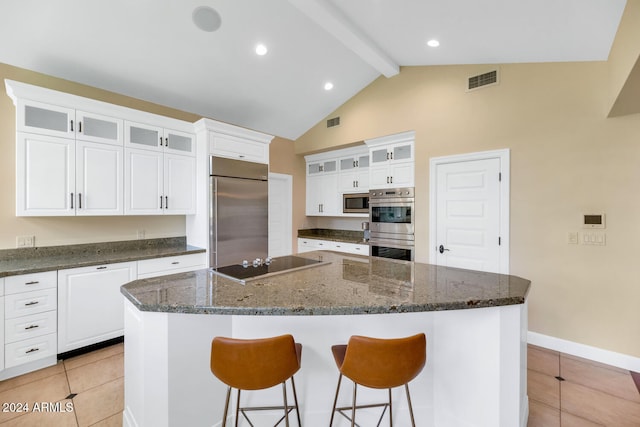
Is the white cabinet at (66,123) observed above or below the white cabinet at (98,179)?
above

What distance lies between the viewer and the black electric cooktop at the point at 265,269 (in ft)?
6.15

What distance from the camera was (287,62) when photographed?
12.2 ft

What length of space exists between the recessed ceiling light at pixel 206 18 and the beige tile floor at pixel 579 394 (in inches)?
169

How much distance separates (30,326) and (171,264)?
124 cm

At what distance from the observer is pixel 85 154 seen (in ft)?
9.61

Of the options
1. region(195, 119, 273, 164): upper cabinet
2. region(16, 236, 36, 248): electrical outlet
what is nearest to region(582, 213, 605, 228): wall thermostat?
region(195, 119, 273, 164): upper cabinet

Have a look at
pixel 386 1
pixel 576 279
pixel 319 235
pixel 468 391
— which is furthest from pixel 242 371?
pixel 319 235

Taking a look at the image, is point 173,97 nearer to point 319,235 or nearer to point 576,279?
point 319,235

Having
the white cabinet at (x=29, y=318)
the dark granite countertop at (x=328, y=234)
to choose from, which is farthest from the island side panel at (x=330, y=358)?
the dark granite countertop at (x=328, y=234)

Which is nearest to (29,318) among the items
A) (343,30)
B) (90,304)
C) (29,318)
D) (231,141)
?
(29,318)

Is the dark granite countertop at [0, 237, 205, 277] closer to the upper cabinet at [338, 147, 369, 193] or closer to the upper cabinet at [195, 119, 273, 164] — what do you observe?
the upper cabinet at [195, 119, 273, 164]

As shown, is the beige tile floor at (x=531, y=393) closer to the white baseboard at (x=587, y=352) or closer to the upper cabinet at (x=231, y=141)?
the white baseboard at (x=587, y=352)

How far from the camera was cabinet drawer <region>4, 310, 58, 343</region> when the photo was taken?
95.2 inches

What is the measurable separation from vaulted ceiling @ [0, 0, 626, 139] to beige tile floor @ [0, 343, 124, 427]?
2919 millimetres
